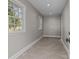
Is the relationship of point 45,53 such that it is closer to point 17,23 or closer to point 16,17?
point 17,23

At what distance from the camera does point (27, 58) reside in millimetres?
3373

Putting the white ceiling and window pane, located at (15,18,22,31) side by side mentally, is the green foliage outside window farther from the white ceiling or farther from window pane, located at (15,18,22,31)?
the white ceiling

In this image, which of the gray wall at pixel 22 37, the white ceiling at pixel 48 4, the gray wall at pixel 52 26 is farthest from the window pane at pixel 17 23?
the gray wall at pixel 52 26

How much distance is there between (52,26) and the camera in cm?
1150

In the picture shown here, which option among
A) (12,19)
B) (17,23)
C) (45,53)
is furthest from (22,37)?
(45,53)

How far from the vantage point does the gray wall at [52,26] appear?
11.3 metres

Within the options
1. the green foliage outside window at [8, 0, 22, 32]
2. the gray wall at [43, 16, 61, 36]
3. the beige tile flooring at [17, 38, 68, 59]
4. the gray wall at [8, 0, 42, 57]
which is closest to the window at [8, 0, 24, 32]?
the green foliage outside window at [8, 0, 22, 32]

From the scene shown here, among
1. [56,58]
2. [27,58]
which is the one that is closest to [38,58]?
[27,58]

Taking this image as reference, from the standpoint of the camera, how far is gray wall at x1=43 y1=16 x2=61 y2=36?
11.3m

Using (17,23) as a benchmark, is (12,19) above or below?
above

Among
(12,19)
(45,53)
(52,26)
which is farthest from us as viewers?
(52,26)
